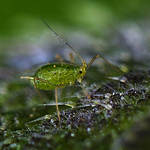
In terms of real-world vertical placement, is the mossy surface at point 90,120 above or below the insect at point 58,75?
below

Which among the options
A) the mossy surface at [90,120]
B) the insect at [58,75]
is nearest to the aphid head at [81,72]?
the insect at [58,75]

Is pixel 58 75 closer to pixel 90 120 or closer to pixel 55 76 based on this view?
pixel 55 76

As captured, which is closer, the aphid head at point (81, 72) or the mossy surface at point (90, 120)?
the mossy surface at point (90, 120)

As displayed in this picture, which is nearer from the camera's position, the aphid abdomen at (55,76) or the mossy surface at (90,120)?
the mossy surface at (90,120)

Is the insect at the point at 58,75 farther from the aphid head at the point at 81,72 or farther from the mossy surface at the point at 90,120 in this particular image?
the mossy surface at the point at 90,120

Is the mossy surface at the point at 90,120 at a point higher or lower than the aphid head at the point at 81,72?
lower

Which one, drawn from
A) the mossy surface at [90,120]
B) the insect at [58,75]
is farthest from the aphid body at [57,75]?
the mossy surface at [90,120]

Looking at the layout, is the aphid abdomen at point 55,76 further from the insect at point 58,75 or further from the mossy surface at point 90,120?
the mossy surface at point 90,120

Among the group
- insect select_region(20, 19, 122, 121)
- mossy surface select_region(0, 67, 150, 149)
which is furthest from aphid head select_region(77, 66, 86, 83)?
mossy surface select_region(0, 67, 150, 149)

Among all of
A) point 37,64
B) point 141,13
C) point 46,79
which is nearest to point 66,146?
point 46,79

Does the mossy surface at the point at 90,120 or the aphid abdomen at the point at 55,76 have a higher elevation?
the aphid abdomen at the point at 55,76

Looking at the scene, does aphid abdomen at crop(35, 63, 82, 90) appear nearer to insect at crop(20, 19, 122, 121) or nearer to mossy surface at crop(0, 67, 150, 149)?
insect at crop(20, 19, 122, 121)
